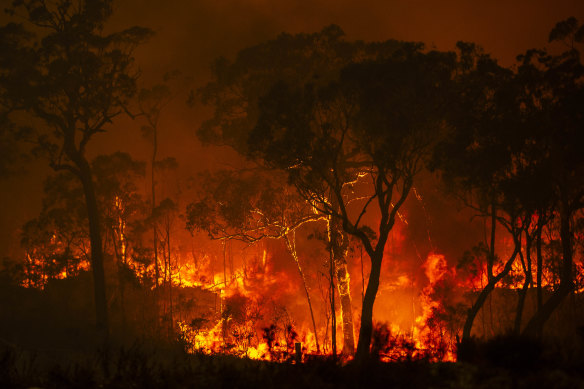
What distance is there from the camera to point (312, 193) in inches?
814

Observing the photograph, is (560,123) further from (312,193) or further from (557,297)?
(312,193)

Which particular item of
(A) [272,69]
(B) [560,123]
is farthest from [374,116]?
(A) [272,69]

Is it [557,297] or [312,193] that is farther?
[312,193]

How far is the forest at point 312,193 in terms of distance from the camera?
8.52 m

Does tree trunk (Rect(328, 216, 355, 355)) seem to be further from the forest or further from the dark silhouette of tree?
A: the dark silhouette of tree

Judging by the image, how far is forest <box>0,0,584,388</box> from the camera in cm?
852

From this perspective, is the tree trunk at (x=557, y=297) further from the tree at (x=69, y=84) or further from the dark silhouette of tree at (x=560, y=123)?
the tree at (x=69, y=84)

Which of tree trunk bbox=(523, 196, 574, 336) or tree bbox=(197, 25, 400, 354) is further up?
tree bbox=(197, 25, 400, 354)

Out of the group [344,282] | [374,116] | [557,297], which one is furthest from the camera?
[344,282]

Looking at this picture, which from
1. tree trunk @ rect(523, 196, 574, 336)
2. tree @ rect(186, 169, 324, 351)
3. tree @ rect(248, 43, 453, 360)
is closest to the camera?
tree trunk @ rect(523, 196, 574, 336)

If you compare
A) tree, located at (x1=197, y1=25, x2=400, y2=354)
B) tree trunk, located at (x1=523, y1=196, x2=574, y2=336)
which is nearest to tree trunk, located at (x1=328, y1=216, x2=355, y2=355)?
tree, located at (x1=197, y1=25, x2=400, y2=354)

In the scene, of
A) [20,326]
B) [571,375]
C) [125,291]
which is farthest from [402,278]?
[571,375]

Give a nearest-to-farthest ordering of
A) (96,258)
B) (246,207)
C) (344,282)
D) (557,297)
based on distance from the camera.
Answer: (557,297), (96,258), (344,282), (246,207)

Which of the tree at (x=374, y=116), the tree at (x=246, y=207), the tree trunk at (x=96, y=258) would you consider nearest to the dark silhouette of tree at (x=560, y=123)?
the tree at (x=374, y=116)
